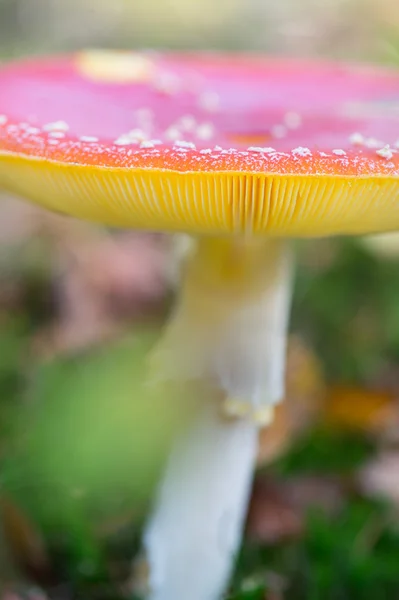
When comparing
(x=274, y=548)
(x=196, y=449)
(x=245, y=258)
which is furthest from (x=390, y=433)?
(x=245, y=258)

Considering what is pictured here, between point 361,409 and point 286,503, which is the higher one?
point 361,409

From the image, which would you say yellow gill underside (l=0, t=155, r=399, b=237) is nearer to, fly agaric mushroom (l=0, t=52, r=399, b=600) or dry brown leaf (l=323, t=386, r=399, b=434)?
fly agaric mushroom (l=0, t=52, r=399, b=600)

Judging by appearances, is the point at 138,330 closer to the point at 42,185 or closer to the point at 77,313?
the point at 77,313

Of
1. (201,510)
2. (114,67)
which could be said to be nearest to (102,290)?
(114,67)

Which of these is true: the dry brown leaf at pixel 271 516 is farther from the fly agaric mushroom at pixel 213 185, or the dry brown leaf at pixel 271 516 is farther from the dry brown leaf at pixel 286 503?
the fly agaric mushroom at pixel 213 185

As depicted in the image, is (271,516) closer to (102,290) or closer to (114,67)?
(114,67)

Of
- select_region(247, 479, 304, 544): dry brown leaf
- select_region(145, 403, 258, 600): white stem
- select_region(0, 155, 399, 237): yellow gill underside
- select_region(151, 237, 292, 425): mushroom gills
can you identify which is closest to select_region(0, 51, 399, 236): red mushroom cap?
select_region(0, 155, 399, 237): yellow gill underside
